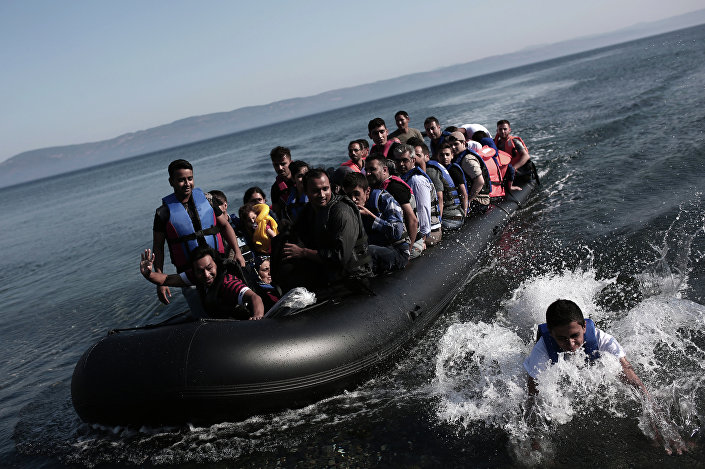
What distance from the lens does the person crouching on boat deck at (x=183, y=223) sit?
198 inches

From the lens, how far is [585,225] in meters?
8.03

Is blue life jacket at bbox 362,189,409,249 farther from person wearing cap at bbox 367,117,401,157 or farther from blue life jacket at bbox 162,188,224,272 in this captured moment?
person wearing cap at bbox 367,117,401,157

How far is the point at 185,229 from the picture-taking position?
516 centimetres

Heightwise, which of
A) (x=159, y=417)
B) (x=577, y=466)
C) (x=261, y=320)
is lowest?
(x=577, y=466)

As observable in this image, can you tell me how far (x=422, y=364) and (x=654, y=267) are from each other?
301 cm

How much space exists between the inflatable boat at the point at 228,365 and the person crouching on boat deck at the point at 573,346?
1493 millimetres

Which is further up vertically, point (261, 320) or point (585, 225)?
point (261, 320)

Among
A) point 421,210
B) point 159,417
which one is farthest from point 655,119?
point 159,417

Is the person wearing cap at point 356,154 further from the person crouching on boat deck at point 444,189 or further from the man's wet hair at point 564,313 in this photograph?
the man's wet hair at point 564,313

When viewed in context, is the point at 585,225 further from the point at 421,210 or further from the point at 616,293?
the point at 421,210

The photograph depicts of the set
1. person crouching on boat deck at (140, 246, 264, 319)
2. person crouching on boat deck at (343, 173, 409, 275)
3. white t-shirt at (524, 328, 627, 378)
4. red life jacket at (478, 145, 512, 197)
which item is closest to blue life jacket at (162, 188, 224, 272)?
person crouching on boat deck at (140, 246, 264, 319)

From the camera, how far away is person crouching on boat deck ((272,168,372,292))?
14.6 ft

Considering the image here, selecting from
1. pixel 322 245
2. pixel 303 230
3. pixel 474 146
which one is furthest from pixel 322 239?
pixel 474 146

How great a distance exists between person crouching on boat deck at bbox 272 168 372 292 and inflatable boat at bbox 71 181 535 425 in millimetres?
253
